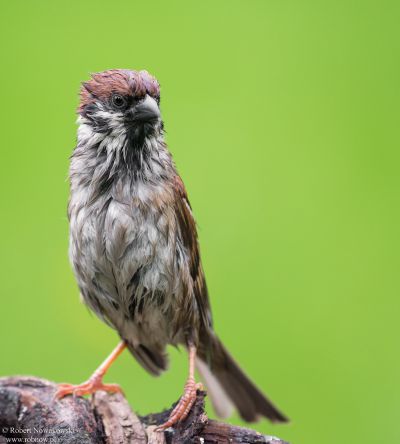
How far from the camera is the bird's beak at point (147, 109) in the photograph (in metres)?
4.94

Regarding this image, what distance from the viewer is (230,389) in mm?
6137

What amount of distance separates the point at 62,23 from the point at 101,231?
4975mm

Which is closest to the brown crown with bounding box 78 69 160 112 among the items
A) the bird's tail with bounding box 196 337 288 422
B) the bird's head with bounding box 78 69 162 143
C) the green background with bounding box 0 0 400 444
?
the bird's head with bounding box 78 69 162 143

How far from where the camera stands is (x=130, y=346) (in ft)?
19.6

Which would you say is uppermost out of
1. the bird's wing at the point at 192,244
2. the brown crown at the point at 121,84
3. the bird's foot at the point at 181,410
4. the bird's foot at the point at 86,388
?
the brown crown at the point at 121,84

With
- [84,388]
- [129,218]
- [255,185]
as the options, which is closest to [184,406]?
[84,388]

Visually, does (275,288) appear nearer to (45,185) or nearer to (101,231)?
(45,185)

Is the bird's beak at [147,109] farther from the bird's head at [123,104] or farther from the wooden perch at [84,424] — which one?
the wooden perch at [84,424]

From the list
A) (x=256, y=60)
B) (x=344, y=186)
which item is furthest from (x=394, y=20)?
(x=344, y=186)

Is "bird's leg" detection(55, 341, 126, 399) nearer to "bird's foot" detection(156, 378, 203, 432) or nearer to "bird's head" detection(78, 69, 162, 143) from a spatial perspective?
"bird's foot" detection(156, 378, 203, 432)

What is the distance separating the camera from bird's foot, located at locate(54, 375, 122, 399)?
17.1 feet

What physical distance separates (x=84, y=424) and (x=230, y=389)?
1458mm

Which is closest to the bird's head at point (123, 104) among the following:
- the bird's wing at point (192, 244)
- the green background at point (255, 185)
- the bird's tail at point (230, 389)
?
the bird's wing at point (192, 244)

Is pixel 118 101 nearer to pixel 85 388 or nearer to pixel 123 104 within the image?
pixel 123 104
